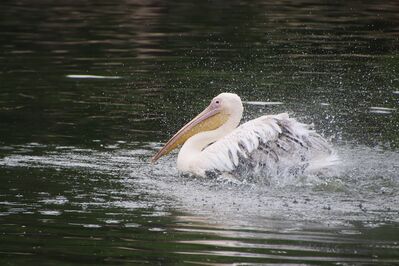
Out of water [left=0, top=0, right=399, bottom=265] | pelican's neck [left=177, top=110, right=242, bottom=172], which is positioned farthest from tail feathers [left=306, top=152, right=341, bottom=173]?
pelican's neck [left=177, top=110, right=242, bottom=172]

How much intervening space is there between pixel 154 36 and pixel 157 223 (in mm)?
9824

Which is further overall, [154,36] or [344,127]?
[154,36]

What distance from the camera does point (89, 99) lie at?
11.7 m

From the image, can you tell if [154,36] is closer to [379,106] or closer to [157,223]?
[379,106]

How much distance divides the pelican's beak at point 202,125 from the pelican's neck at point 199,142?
7cm

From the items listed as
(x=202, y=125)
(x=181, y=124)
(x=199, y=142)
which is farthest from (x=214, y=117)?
(x=181, y=124)

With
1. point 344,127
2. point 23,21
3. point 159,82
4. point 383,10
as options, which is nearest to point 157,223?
point 344,127

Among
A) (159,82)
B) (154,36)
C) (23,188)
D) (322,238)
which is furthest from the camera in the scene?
(154,36)

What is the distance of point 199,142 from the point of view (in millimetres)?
8938

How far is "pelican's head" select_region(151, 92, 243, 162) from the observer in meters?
9.02

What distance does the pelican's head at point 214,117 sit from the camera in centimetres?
902

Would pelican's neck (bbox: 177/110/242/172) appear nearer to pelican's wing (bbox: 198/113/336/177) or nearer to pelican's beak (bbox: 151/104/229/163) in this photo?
pelican's beak (bbox: 151/104/229/163)

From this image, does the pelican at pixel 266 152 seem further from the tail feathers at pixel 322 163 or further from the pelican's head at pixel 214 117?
the pelican's head at pixel 214 117

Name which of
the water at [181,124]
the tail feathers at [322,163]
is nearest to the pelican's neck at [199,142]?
the water at [181,124]
